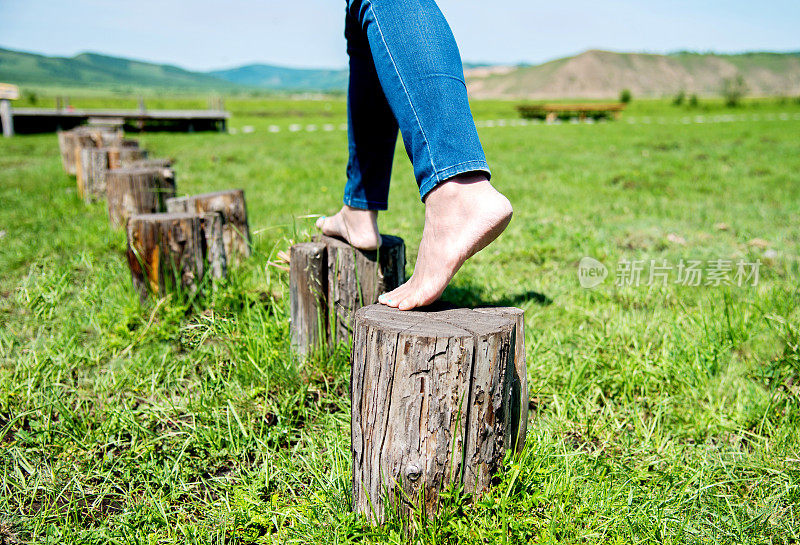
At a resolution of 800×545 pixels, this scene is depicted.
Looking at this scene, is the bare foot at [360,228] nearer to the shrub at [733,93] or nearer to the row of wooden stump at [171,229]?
the row of wooden stump at [171,229]

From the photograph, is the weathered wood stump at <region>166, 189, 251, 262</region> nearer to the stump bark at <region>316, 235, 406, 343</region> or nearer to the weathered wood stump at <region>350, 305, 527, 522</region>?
the stump bark at <region>316, 235, 406, 343</region>

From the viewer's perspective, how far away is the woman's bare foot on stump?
1.56 metres

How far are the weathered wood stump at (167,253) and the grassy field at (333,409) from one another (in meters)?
0.10

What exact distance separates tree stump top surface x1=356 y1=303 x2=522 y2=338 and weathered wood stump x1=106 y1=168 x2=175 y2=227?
3195 mm

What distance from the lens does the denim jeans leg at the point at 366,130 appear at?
1.98m

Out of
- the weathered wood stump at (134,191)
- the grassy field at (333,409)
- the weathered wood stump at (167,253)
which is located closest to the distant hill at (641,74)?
the weathered wood stump at (134,191)

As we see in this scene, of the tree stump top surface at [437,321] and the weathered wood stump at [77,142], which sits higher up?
the weathered wood stump at [77,142]

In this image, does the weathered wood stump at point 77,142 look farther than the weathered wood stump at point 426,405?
Yes

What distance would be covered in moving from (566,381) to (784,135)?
571 inches

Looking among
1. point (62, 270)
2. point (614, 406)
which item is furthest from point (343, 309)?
point (62, 270)

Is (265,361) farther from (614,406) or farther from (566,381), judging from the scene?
(614,406)

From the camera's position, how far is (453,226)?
1588 millimetres

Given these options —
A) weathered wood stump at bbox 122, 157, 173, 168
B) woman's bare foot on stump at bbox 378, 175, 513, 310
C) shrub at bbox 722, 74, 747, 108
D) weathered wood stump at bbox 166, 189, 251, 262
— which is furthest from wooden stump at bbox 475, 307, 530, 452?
shrub at bbox 722, 74, 747, 108

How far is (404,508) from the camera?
4.95ft
